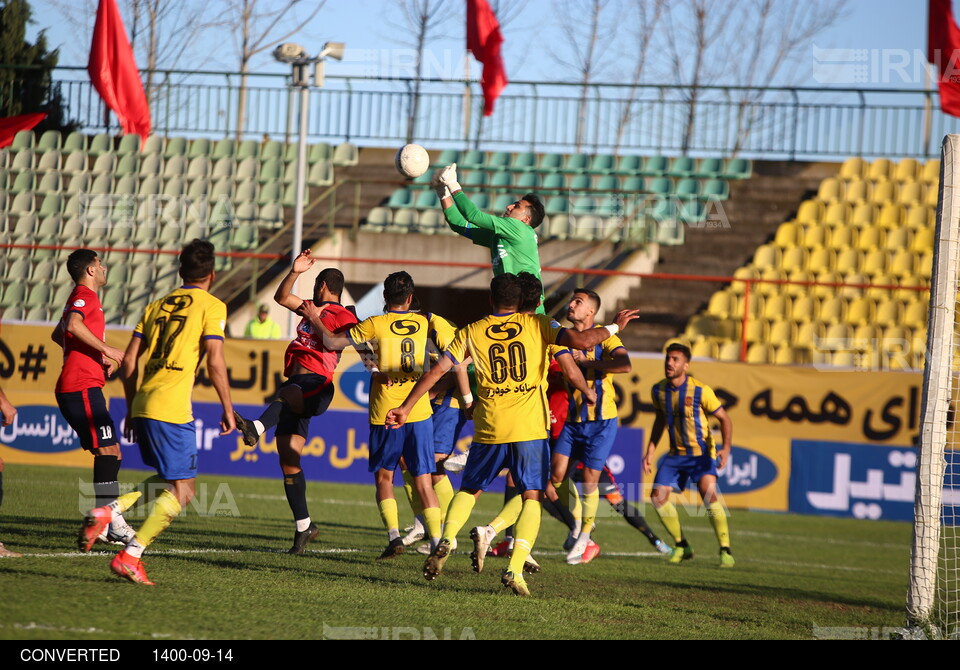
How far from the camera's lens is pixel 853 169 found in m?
21.4

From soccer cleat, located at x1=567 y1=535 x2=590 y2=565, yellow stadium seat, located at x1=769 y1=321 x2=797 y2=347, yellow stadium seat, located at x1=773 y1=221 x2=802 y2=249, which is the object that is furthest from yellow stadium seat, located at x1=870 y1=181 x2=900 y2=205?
soccer cleat, located at x1=567 y1=535 x2=590 y2=565

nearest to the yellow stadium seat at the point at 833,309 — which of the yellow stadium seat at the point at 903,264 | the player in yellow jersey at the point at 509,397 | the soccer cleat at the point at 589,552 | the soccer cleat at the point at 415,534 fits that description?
the yellow stadium seat at the point at 903,264

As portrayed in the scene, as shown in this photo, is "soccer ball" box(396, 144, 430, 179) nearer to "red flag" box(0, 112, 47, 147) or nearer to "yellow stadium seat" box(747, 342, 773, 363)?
"yellow stadium seat" box(747, 342, 773, 363)

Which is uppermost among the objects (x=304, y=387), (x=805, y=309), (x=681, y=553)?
(x=805, y=309)

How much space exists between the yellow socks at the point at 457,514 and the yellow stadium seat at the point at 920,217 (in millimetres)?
15776

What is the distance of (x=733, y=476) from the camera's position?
14.8m

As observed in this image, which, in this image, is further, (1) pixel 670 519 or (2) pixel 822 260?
(2) pixel 822 260

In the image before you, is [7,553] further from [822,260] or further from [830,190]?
[830,190]

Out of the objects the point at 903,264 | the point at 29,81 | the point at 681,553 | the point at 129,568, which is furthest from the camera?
the point at 29,81

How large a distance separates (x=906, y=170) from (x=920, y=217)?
145 cm

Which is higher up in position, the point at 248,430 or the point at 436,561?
the point at 248,430

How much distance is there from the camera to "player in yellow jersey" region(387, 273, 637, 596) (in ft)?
22.0

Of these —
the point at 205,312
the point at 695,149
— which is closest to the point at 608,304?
the point at 695,149

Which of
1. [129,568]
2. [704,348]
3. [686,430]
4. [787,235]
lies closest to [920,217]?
[787,235]
